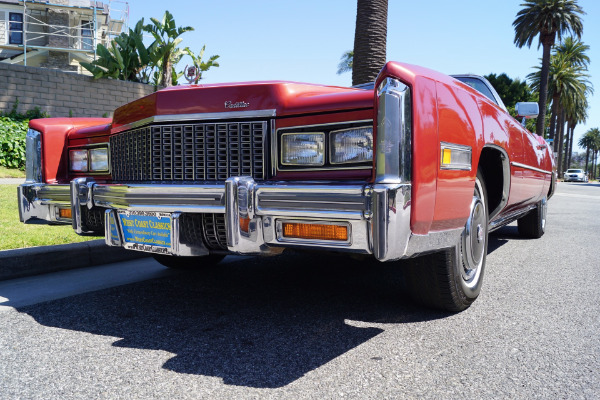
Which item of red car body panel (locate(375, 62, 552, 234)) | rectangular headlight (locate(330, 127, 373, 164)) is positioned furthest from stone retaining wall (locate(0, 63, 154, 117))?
red car body panel (locate(375, 62, 552, 234))

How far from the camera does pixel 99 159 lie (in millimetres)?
3744

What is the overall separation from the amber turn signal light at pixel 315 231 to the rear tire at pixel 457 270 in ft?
2.21

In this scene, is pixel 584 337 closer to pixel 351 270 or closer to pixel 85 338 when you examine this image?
pixel 351 270

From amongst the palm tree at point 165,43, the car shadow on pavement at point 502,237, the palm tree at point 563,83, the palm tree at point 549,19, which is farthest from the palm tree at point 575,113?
the car shadow on pavement at point 502,237

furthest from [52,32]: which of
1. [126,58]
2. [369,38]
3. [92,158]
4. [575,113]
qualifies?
[575,113]

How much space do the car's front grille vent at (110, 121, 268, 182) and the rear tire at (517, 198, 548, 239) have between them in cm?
434

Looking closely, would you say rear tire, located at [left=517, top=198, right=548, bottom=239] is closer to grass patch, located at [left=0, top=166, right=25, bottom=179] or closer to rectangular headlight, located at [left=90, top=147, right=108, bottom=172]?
rectangular headlight, located at [left=90, top=147, right=108, bottom=172]

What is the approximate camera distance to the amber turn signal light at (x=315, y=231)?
2.28 m

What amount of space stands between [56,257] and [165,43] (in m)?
14.9

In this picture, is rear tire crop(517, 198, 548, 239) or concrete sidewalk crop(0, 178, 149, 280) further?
rear tire crop(517, 198, 548, 239)

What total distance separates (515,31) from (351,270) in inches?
1408

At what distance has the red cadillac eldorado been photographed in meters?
2.22

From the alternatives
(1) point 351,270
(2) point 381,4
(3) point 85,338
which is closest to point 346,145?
(3) point 85,338

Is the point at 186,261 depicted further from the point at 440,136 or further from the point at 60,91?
the point at 60,91
